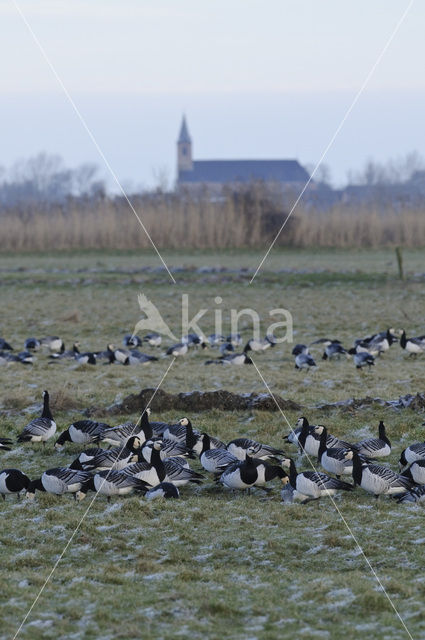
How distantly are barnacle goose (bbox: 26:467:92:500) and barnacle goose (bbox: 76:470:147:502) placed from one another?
0.26 feet

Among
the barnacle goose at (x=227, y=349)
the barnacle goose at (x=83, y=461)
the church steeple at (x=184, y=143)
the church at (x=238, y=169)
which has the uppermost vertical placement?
the church steeple at (x=184, y=143)

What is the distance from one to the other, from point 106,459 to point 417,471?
3.02m

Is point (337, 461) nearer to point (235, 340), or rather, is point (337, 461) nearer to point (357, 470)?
point (357, 470)

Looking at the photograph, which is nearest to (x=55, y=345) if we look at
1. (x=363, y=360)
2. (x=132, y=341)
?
(x=132, y=341)

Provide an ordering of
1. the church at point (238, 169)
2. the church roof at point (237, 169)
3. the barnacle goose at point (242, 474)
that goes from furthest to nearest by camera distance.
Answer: the church roof at point (237, 169) < the church at point (238, 169) < the barnacle goose at point (242, 474)

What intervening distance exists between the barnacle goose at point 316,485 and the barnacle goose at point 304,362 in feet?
22.5

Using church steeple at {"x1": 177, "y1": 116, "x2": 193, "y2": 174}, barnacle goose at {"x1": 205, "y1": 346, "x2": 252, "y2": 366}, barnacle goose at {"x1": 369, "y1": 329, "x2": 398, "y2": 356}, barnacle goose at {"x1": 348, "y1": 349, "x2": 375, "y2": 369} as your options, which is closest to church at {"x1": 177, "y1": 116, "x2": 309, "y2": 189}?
church steeple at {"x1": 177, "y1": 116, "x2": 193, "y2": 174}

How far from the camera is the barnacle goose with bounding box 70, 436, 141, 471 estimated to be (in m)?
8.63

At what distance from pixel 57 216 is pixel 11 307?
1776 centimetres

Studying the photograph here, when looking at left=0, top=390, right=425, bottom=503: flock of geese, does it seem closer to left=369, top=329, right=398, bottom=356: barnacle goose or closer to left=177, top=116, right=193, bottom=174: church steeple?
left=369, top=329, right=398, bottom=356: barnacle goose

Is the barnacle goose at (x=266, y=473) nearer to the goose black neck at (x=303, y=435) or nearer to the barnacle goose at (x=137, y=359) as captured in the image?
the goose black neck at (x=303, y=435)

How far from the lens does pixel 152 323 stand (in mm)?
22328

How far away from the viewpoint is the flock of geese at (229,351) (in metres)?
15.9

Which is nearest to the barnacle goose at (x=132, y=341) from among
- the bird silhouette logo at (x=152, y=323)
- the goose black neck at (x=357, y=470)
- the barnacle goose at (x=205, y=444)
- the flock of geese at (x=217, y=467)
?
the bird silhouette logo at (x=152, y=323)
